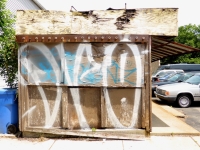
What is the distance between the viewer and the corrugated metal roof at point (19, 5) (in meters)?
11.9

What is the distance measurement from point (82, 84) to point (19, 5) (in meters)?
9.72

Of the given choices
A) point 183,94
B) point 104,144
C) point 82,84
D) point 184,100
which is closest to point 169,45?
point 82,84

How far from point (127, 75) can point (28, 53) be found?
7.80 feet

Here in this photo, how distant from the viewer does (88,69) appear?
17.7 feet

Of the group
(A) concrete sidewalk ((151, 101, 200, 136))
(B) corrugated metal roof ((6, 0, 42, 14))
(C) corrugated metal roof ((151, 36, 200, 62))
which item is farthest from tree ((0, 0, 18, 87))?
(B) corrugated metal roof ((6, 0, 42, 14))

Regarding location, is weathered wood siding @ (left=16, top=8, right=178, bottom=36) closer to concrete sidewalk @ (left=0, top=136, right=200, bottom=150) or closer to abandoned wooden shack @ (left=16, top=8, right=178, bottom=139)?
abandoned wooden shack @ (left=16, top=8, right=178, bottom=139)

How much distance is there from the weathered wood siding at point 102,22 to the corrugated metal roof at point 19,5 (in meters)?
7.11

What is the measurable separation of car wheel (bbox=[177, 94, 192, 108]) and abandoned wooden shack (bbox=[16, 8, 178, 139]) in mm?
5380

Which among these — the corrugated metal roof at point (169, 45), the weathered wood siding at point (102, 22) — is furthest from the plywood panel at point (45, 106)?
the corrugated metal roof at point (169, 45)

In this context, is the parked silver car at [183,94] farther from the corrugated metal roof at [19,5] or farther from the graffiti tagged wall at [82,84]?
the corrugated metal roof at [19,5]

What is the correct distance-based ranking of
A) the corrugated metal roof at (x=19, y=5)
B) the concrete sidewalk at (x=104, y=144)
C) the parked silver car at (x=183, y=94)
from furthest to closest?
the corrugated metal roof at (x=19, y=5) → the parked silver car at (x=183, y=94) → the concrete sidewalk at (x=104, y=144)

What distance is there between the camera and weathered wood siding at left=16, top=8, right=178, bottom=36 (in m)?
5.25

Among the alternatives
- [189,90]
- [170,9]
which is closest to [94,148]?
[170,9]

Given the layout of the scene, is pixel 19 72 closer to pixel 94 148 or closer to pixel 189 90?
pixel 94 148
